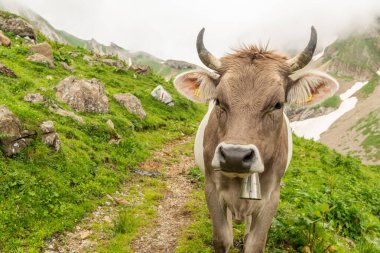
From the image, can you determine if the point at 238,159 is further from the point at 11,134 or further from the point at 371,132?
the point at 371,132

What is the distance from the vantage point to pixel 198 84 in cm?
652

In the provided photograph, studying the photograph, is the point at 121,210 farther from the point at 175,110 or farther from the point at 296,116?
the point at 296,116

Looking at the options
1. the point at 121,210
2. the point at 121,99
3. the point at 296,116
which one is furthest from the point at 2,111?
the point at 296,116

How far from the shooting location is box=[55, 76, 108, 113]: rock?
45.0 feet

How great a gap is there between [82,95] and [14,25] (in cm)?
1387

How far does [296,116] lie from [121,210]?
15350 centimetres

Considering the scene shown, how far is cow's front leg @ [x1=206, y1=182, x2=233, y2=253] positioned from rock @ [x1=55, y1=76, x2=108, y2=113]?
865 cm

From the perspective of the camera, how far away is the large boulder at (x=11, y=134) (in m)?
8.00

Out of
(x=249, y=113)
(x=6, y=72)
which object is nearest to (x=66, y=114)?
(x=6, y=72)

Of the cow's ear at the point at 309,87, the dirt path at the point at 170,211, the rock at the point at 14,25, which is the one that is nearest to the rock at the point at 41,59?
the rock at the point at 14,25

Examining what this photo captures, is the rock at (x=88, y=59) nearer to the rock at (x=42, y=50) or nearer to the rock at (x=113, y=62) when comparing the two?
the rock at (x=113, y=62)

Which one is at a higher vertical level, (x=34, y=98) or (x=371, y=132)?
(x=34, y=98)

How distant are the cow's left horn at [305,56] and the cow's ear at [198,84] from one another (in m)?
1.21

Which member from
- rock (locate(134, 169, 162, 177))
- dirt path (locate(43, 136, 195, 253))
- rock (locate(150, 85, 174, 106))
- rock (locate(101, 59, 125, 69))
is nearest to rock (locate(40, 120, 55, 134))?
dirt path (locate(43, 136, 195, 253))
